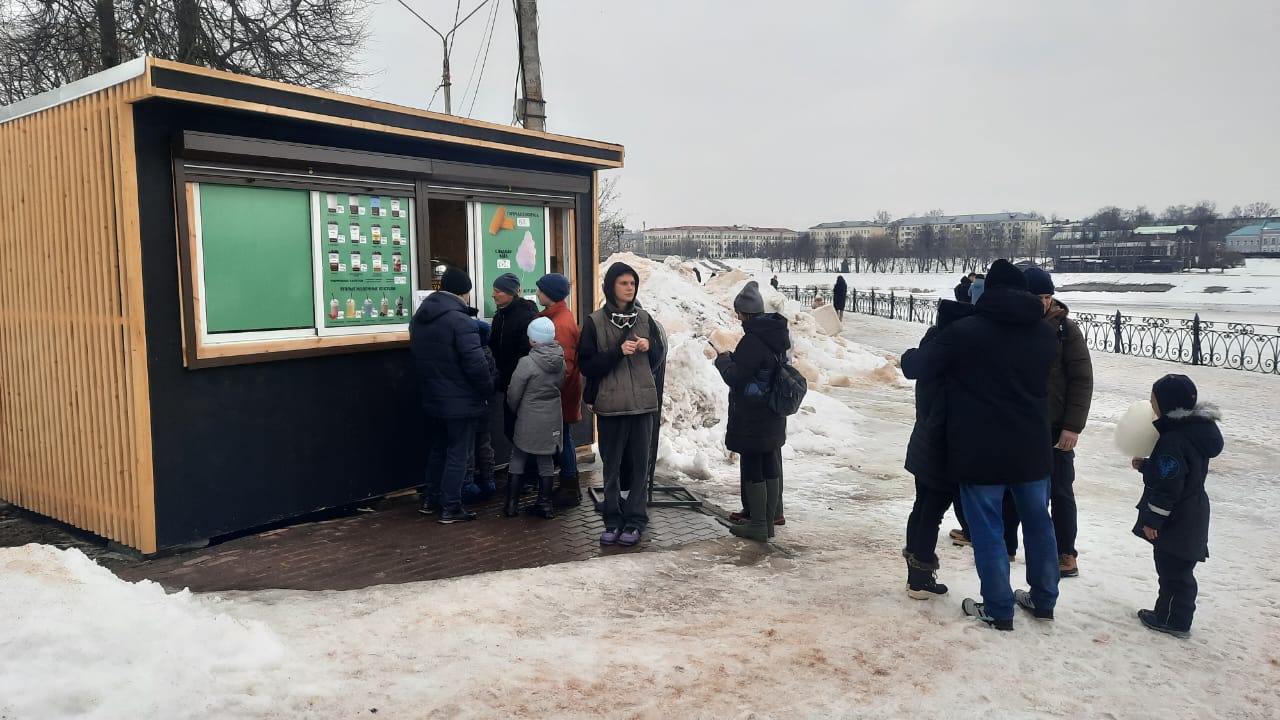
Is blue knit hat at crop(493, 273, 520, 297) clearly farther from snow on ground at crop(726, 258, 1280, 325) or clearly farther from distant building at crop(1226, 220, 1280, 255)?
distant building at crop(1226, 220, 1280, 255)

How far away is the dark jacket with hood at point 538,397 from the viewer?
602cm

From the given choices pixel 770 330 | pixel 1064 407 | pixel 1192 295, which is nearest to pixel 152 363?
pixel 770 330

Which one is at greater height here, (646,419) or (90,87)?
(90,87)

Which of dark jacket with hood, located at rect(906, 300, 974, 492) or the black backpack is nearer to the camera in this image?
dark jacket with hood, located at rect(906, 300, 974, 492)

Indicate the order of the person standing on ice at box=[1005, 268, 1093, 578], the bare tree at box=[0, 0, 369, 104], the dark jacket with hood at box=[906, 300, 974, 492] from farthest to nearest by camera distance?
the bare tree at box=[0, 0, 369, 104], the person standing on ice at box=[1005, 268, 1093, 578], the dark jacket with hood at box=[906, 300, 974, 492]

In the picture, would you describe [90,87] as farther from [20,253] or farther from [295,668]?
[295,668]

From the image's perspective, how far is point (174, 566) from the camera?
532 centimetres

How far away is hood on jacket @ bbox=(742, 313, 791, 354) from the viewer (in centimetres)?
566

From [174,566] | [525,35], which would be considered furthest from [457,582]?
[525,35]

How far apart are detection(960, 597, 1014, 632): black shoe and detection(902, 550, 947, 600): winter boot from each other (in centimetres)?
16

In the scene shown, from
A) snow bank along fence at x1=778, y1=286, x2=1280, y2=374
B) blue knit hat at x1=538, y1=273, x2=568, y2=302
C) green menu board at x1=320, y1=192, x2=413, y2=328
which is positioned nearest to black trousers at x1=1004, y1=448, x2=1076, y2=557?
blue knit hat at x1=538, y1=273, x2=568, y2=302

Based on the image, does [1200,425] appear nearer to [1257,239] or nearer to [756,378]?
[756,378]

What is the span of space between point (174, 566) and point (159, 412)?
0.92 meters

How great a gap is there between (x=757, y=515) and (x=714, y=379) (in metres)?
4.86
